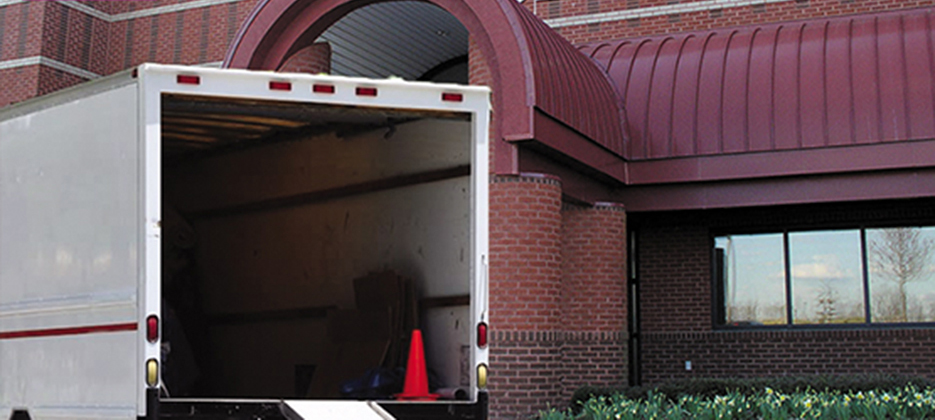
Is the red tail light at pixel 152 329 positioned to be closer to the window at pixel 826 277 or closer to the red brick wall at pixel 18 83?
the window at pixel 826 277

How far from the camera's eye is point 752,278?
17.2 m

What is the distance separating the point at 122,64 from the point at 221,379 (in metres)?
17.6

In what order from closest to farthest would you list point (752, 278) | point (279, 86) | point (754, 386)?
point (279, 86) < point (754, 386) < point (752, 278)

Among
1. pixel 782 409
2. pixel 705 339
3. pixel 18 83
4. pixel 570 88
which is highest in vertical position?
pixel 18 83

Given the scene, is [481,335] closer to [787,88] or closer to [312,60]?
[787,88]

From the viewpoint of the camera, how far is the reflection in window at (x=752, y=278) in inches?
669

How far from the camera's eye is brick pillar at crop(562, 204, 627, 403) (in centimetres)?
1453

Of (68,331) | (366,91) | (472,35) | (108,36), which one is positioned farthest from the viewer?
(108,36)

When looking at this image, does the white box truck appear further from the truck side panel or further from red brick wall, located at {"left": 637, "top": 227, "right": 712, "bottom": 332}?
red brick wall, located at {"left": 637, "top": 227, "right": 712, "bottom": 332}

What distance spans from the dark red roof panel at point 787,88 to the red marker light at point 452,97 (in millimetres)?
8433

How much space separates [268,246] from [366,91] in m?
1.33

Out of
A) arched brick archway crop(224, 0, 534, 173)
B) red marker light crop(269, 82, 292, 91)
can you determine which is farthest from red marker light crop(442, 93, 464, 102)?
arched brick archway crop(224, 0, 534, 173)

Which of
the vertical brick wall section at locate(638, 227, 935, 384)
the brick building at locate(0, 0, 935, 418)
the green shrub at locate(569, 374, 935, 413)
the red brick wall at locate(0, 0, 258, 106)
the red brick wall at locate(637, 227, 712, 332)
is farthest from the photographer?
the red brick wall at locate(0, 0, 258, 106)

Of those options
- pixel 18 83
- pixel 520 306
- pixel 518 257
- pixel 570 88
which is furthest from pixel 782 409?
pixel 18 83
